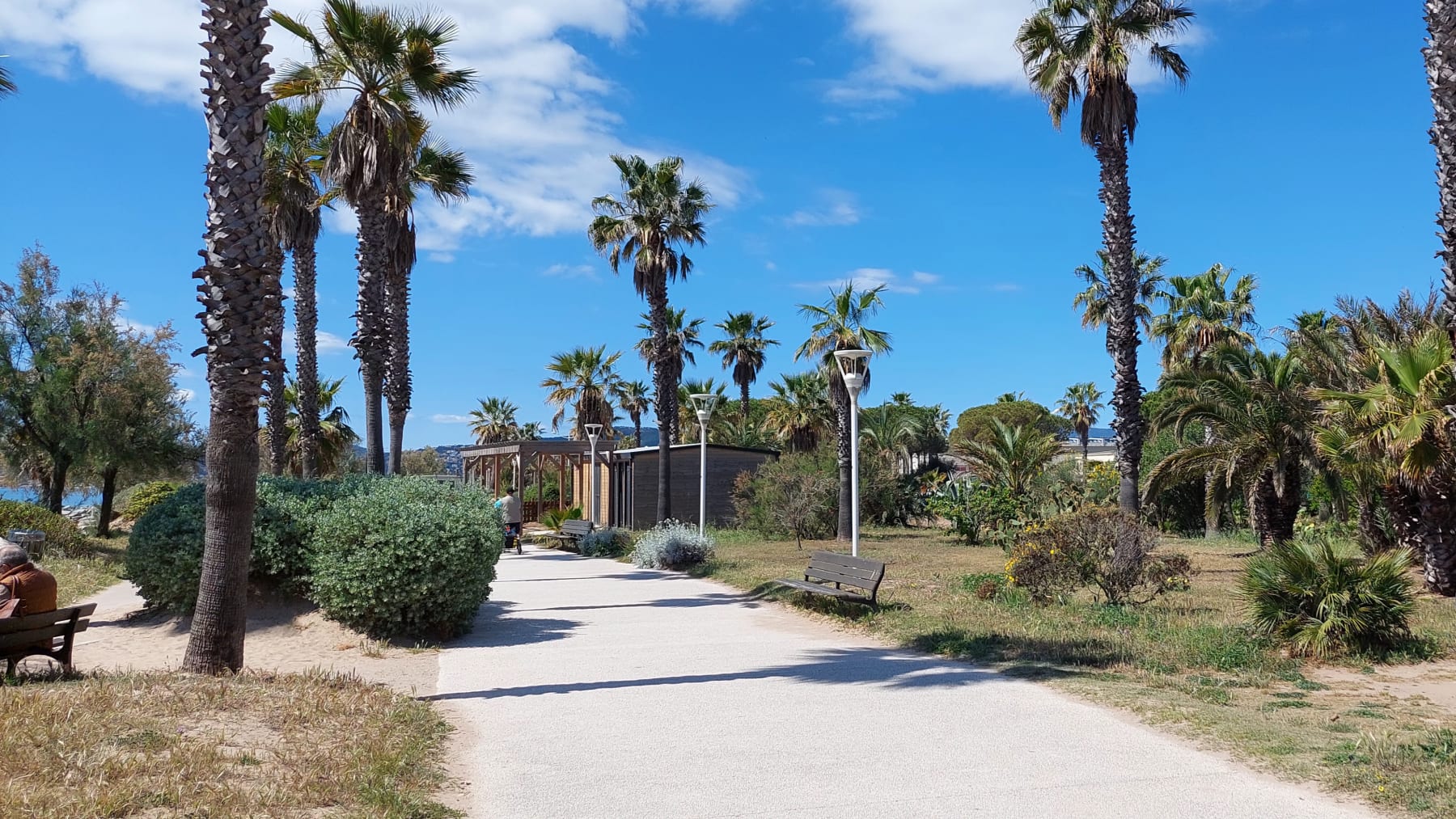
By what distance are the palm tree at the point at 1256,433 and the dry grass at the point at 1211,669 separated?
311 centimetres

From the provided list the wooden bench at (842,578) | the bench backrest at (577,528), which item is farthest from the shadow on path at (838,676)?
the bench backrest at (577,528)

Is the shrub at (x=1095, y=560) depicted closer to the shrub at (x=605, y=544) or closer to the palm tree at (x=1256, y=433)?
the palm tree at (x=1256, y=433)

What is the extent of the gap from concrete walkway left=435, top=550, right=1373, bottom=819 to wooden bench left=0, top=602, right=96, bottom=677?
119 inches

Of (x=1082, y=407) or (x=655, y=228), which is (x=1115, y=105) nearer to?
(x=655, y=228)

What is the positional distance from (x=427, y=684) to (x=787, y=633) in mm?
4265

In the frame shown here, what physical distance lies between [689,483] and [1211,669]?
25038 mm

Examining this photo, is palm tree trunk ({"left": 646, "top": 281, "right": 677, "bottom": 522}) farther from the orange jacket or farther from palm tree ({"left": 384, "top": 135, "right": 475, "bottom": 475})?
the orange jacket

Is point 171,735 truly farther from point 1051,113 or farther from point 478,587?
point 1051,113

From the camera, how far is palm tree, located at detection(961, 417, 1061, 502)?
27297mm

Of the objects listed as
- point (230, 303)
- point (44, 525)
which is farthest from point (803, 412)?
point (230, 303)

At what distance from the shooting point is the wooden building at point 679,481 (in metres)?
32.5

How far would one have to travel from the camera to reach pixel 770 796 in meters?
5.27

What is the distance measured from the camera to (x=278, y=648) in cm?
1065

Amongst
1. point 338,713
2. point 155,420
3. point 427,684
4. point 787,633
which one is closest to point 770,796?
point 338,713
